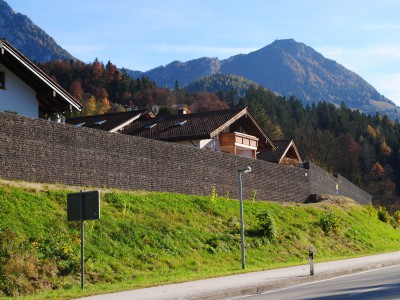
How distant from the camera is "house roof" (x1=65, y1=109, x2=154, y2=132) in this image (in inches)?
1843

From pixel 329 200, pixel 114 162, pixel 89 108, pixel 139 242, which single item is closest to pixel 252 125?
pixel 329 200

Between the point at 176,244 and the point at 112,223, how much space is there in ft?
8.87

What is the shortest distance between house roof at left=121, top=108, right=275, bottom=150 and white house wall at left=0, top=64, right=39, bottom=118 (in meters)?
15.3

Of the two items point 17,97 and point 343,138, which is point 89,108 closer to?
point 343,138

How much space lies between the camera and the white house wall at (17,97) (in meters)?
30.8

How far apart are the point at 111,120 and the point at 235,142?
9289 millimetres

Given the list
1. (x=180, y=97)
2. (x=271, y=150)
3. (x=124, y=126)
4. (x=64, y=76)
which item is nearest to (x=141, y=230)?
(x=124, y=126)

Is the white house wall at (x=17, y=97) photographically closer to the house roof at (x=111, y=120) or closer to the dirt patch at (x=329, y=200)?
the house roof at (x=111, y=120)

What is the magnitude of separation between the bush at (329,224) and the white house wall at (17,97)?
50.9 ft

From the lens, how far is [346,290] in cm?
1678

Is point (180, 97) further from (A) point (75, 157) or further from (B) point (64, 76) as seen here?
(A) point (75, 157)

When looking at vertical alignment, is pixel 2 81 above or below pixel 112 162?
above

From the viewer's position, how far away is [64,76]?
119 m

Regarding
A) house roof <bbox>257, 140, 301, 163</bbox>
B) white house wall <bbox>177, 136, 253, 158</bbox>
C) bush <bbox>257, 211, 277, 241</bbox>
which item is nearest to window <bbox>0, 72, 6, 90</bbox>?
bush <bbox>257, 211, 277, 241</bbox>
